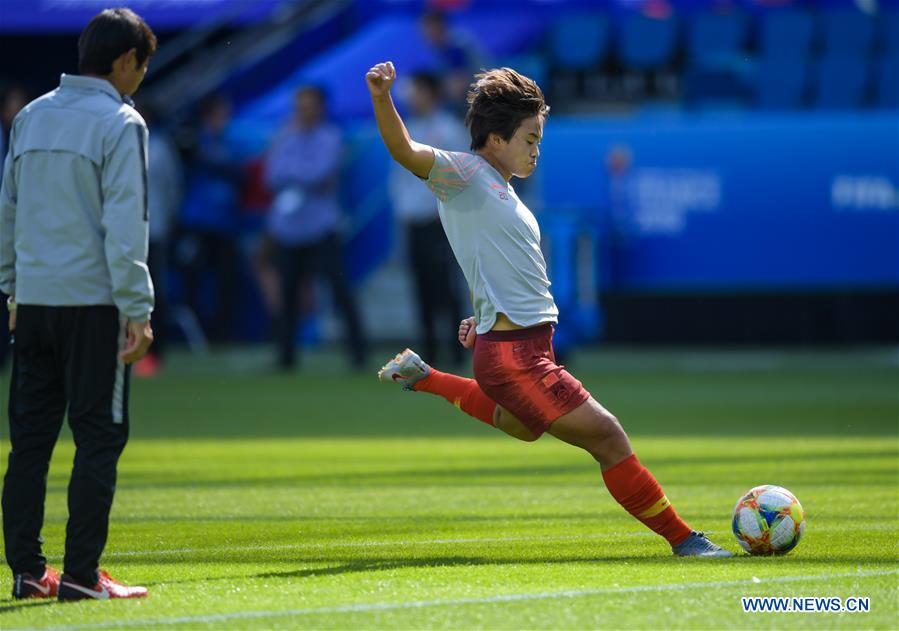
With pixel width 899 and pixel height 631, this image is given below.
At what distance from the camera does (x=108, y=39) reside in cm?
575

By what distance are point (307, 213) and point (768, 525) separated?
11.1m

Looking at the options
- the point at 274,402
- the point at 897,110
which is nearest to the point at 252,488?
the point at 274,402

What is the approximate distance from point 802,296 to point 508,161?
14391 mm

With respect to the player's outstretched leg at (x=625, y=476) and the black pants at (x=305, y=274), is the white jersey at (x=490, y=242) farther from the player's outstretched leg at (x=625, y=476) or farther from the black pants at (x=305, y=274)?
the black pants at (x=305, y=274)

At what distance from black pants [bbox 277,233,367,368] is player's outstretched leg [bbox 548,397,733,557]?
10.5 meters

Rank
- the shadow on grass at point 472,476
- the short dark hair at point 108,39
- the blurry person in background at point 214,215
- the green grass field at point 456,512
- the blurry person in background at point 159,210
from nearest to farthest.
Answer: the green grass field at point 456,512 < the short dark hair at point 108,39 < the shadow on grass at point 472,476 < the blurry person in background at point 159,210 < the blurry person in background at point 214,215

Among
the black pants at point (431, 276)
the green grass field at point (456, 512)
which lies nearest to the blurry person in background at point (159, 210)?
the green grass field at point (456, 512)

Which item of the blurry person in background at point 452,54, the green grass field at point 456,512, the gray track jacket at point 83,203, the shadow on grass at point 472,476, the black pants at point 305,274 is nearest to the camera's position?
the green grass field at point 456,512

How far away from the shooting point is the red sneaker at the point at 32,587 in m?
5.82

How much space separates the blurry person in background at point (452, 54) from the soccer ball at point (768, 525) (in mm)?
12196

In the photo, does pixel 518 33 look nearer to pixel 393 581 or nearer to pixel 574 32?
pixel 574 32

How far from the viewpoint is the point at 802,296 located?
20641mm

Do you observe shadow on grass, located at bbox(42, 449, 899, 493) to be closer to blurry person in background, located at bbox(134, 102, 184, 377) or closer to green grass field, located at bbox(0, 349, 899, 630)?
green grass field, located at bbox(0, 349, 899, 630)

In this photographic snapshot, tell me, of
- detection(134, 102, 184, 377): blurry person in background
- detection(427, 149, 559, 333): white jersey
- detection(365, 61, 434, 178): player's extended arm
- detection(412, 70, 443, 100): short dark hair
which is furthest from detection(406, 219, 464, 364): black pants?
detection(365, 61, 434, 178): player's extended arm
